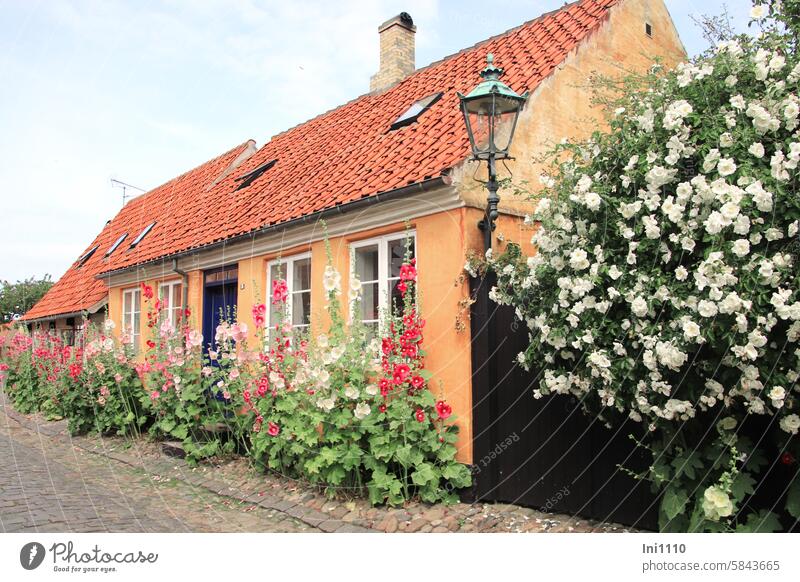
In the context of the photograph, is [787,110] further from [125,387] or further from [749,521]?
[125,387]

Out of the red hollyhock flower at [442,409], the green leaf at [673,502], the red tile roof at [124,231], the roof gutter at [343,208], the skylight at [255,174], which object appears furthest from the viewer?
the red tile roof at [124,231]

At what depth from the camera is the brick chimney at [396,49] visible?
11898 mm

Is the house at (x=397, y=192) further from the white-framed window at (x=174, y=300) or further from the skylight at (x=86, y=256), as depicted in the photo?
the skylight at (x=86, y=256)

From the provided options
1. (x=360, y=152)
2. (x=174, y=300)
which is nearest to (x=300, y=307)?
(x=360, y=152)

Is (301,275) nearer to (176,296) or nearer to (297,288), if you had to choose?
(297,288)

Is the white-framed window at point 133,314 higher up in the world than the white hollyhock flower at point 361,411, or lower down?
higher up

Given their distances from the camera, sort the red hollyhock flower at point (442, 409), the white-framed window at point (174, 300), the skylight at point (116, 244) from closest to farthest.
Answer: the red hollyhock flower at point (442, 409)
the white-framed window at point (174, 300)
the skylight at point (116, 244)

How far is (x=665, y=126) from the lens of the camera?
404 cm

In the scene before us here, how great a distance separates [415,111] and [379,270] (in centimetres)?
283

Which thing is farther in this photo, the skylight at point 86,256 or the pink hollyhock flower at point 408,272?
the skylight at point 86,256

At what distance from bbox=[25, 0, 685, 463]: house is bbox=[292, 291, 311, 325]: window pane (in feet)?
0.08

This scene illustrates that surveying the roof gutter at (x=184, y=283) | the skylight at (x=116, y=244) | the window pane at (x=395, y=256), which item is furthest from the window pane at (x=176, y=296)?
the window pane at (x=395, y=256)

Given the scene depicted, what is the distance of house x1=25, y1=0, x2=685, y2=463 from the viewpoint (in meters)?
6.12
